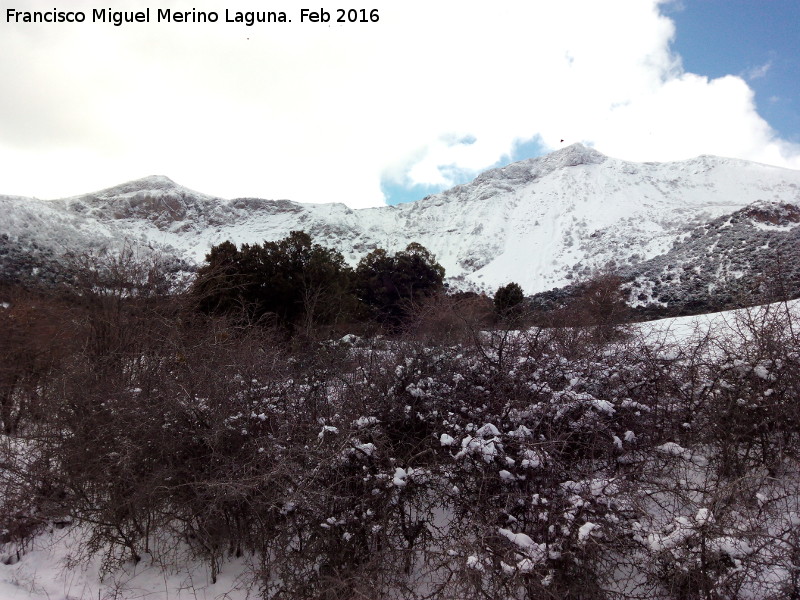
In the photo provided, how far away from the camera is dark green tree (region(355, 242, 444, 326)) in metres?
20.6

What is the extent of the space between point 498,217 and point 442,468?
50.8 metres

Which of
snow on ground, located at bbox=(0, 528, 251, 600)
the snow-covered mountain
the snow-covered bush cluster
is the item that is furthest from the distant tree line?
Answer: the snow-covered mountain

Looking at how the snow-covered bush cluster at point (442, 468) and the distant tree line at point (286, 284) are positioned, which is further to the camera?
the distant tree line at point (286, 284)

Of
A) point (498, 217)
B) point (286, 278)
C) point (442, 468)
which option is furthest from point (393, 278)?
point (498, 217)

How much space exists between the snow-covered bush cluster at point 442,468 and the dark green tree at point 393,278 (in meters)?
14.6

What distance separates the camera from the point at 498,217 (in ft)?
173

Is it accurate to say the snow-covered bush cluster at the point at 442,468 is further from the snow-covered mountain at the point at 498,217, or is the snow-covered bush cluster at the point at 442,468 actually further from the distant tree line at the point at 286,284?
the snow-covered mountain at the point at 498,217

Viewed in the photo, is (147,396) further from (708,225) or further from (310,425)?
(708,225)

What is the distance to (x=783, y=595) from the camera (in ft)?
9.28

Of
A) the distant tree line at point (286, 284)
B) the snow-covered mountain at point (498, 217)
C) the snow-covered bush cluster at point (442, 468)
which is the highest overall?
the snow-covered mountain at point (498, 217)

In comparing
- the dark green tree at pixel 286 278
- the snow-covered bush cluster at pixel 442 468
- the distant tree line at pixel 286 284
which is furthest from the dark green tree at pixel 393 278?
the snow-covered bush cluster at pixel 442 468

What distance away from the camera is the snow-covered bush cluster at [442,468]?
3.12 m

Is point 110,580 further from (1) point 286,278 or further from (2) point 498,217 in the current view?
(2) point 498,217

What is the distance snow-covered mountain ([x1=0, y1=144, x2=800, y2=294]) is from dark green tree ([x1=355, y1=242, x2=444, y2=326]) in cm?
1502
